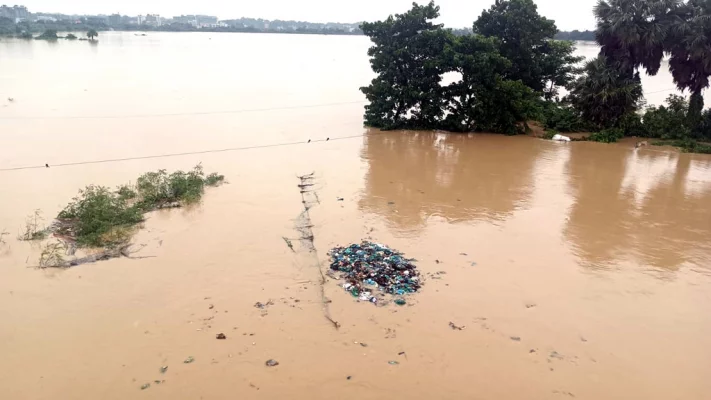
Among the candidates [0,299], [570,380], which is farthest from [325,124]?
[570,380]

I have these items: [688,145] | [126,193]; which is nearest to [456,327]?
[126,193]

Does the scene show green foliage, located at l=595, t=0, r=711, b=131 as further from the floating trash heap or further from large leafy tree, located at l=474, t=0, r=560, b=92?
the floating trash heap

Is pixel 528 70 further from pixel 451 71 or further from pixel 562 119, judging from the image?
pixel 451 71

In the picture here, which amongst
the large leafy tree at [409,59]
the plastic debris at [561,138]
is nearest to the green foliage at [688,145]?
the plastic debris at [561,138]

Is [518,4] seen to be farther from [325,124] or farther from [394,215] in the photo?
[394,215]

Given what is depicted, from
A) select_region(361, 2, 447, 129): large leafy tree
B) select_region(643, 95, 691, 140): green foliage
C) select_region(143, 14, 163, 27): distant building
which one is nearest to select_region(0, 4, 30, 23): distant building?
select_region(143, 14, 163, 27): distant building

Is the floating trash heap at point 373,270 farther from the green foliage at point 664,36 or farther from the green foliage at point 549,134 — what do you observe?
the green foliage at point 664,36
